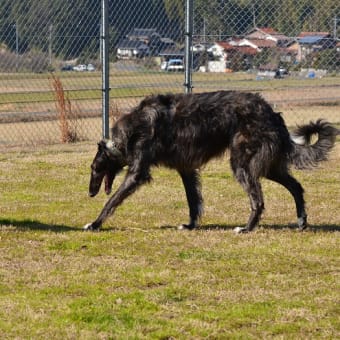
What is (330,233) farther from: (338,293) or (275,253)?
(338,293)

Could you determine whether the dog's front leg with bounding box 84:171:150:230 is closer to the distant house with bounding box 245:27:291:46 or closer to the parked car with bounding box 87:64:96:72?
the distant house with bounding box 245:27:291:46

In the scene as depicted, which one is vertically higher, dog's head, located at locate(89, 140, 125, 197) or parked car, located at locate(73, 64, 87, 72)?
dog's head, located at locate(89, 140, 125, 197)

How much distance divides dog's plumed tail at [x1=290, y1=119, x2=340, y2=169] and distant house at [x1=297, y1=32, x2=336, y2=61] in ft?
25.7

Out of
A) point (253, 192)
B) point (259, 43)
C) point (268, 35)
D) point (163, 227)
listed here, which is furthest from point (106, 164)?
point (259, 43)

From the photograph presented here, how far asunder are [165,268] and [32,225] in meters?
2.25

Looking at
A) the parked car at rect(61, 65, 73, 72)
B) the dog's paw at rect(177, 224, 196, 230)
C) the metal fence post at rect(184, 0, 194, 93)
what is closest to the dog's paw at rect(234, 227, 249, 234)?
the dog's paw at rect(177, 224, 196, 230)

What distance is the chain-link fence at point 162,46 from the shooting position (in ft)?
53.9

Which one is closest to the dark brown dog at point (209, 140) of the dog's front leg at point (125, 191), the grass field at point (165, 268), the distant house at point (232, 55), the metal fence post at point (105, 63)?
the dog's front leg at point (125, 191)

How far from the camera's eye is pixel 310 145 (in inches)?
360

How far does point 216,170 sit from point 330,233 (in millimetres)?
4358

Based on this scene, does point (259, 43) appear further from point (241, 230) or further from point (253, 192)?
point (241, 230)

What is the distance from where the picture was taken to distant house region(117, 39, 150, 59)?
680 inches

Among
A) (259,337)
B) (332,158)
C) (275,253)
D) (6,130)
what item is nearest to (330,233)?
(275,253)

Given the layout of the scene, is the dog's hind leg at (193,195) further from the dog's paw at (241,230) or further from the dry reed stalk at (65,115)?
the dry reed stalk at (65,115)
